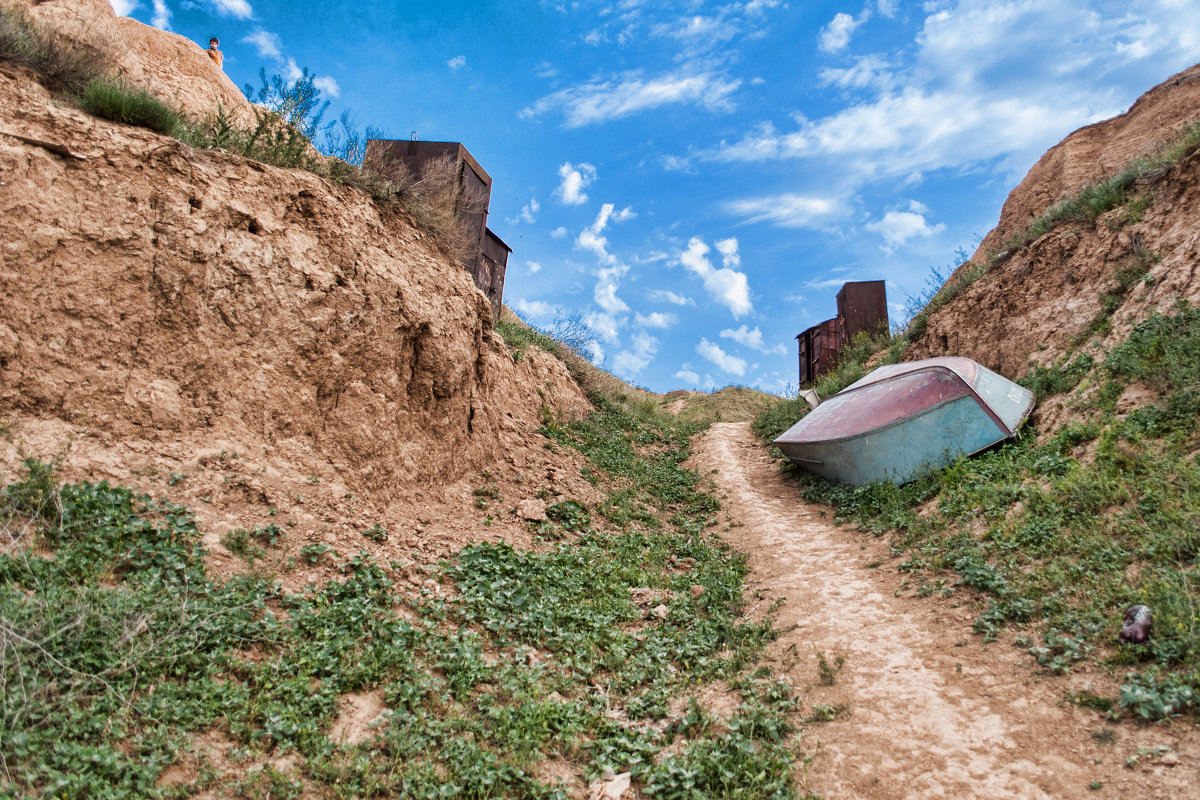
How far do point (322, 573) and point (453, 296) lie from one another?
4.57 m

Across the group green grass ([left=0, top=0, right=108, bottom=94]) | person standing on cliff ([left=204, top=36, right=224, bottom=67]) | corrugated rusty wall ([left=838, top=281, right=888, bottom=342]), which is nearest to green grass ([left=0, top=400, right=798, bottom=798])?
green grass ([left=0, top=0, right=108, bottom=94])

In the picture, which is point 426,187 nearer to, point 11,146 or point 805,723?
point 11,146

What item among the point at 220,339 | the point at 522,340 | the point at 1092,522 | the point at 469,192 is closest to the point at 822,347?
the point at 522,340

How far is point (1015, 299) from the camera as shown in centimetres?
1080

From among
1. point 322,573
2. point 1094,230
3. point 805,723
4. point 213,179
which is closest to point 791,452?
point 1094,230

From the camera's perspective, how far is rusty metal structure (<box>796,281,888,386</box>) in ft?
59.9

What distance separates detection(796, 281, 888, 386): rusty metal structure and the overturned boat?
9038mm

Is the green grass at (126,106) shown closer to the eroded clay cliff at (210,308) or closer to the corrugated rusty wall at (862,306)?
the eroded clay cliff at (210,308)

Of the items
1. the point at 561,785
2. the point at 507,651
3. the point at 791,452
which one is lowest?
the point at 561,785

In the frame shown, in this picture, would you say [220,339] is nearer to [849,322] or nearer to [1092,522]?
[1092,522]

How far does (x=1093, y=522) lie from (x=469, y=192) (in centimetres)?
1057

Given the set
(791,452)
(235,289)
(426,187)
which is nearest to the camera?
(235,289)

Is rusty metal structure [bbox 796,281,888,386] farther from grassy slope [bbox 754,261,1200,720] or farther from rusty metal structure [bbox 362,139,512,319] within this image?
rusty metal structure [bbox 362,139,512,319]

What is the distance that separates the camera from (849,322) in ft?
61.2
